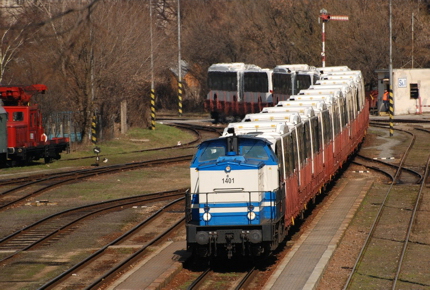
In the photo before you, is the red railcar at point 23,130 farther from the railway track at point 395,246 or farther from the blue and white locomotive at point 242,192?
the blue and white locomotive at point 242,192

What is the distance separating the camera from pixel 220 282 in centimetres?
1522

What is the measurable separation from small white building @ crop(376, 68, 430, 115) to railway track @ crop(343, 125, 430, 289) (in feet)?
106

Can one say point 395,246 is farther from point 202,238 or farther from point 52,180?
point 52,180

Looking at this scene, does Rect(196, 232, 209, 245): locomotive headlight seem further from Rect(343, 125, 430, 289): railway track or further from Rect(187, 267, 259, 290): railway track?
Rect(343, 125, 430, 289): railway track

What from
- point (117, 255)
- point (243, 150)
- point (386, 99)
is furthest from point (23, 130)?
point (386, 99)

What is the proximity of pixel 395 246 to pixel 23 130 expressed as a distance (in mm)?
21714

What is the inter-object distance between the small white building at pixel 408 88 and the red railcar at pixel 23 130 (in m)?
30.3

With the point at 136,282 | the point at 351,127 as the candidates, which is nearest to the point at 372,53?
the point at 351,127

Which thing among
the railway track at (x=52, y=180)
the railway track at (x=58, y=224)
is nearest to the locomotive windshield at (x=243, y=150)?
the railway track at (x=58, y=224)

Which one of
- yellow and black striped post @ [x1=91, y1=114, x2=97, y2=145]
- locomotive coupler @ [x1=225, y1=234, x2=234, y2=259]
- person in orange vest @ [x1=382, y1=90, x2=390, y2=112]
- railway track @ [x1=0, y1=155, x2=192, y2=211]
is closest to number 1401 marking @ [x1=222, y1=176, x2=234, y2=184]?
locomotive coupler @ [x1=225, y1=234, x2=234, y2=259]

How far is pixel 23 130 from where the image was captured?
35594 mm

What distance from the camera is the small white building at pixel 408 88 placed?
194 feet

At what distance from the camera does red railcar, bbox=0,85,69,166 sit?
3494 centimetres

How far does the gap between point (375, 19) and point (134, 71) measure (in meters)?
28.8
